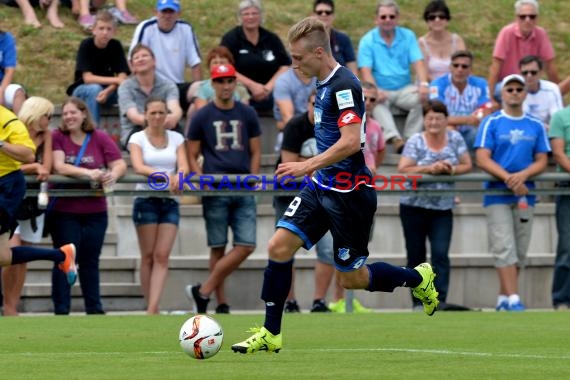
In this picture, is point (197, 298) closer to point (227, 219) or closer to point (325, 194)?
point (227, 219)

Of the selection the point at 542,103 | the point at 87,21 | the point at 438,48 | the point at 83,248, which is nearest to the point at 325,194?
the point at 83,248

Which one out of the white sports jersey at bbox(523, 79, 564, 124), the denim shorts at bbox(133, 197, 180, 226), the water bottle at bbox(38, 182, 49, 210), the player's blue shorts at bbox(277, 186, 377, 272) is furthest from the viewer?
the white sports jersey at bbox(523, 79, 564, 124)

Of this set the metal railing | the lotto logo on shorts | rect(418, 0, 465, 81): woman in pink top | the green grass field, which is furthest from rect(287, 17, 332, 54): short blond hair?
rect(418, 0, 465, 81): woman in pink top

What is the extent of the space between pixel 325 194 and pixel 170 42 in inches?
316

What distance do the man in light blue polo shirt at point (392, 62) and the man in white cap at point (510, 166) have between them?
7.45 feet

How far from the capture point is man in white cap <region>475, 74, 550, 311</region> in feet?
51.5

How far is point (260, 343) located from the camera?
10.0 m

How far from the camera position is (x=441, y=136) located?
15.9m

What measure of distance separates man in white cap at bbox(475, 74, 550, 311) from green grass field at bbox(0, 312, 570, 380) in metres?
1.26

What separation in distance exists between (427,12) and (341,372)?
34.1ft

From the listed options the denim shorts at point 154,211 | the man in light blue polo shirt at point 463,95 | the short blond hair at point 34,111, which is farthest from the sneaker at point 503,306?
the short blond hair at point 34,111

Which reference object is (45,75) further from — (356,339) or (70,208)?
(356,339)

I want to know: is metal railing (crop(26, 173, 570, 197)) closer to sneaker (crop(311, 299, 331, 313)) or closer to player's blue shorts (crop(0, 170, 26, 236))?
player's blue shorts (crop(0, 170, 26, 236))

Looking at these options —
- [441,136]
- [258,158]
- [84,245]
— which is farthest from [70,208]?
[441,136]
